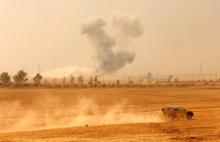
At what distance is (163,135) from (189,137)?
152 cm

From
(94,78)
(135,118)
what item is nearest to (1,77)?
(94,78)

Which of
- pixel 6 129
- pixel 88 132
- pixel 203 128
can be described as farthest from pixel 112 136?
pixel 6 129

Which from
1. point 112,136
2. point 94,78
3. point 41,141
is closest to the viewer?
point 41,141

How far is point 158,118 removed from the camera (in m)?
34.5

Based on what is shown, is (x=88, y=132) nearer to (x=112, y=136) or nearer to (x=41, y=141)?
(x=112, y=136)

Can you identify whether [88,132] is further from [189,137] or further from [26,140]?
[189,137]

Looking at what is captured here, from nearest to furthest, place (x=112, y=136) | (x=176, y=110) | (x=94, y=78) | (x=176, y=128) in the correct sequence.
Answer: (x=112, y=136), (x=176, y=128), (x=176, y=110), (x=94, y=78)

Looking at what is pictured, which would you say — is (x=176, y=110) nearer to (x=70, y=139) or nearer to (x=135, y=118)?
(x=135, y=118)

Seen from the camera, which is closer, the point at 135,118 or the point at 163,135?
the point at 163,135

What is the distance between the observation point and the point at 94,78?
540ft

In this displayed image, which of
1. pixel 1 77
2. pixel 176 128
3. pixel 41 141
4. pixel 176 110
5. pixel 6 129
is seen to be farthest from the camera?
pixel 1 77

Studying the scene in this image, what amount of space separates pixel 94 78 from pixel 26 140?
14174 centimetres

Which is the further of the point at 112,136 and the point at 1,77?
the point at 1,77

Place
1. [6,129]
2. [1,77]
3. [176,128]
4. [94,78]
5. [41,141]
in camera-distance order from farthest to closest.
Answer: [94,78]
[1,77]
[6,129]
[176,128]
[41,141]
